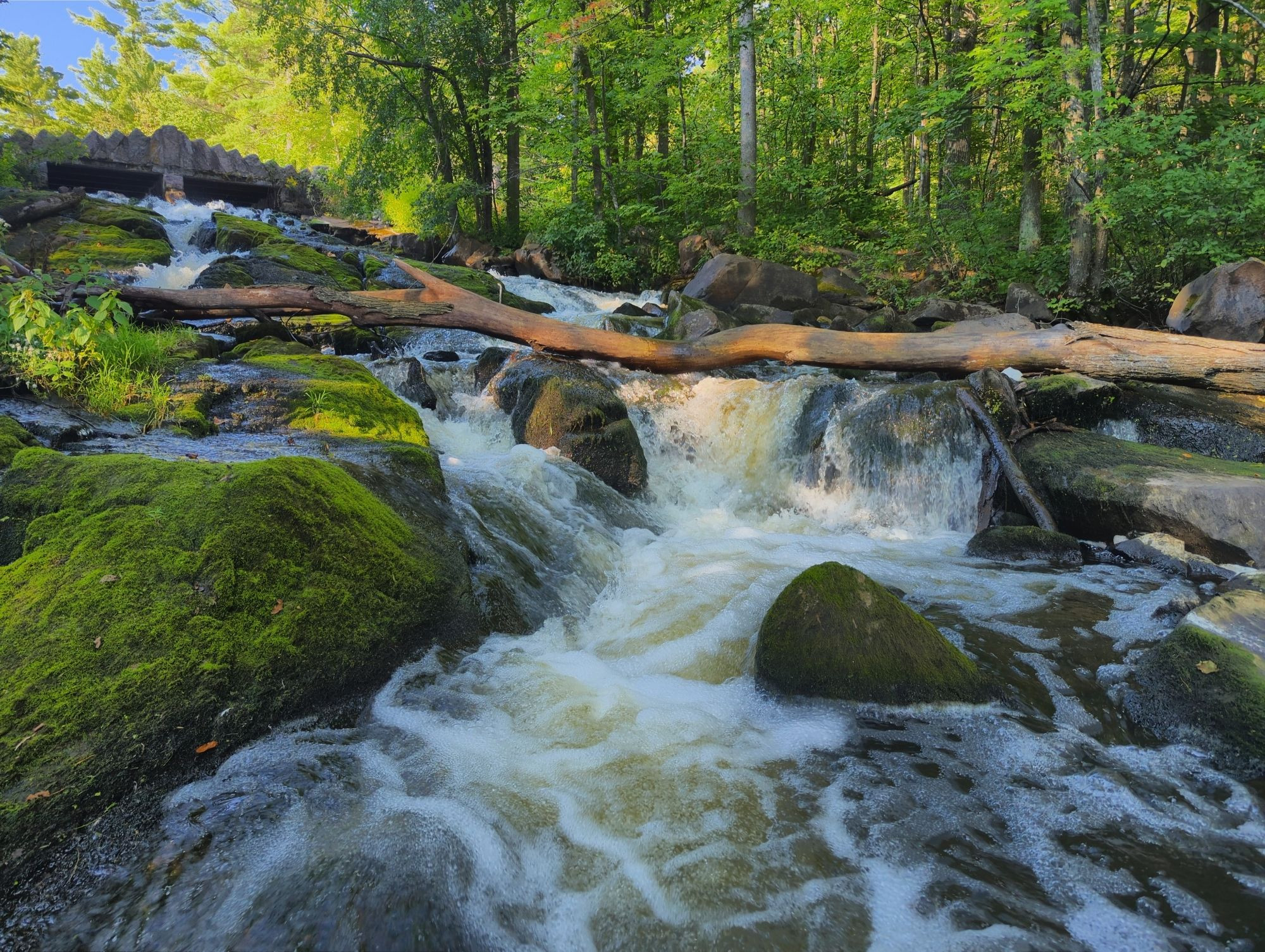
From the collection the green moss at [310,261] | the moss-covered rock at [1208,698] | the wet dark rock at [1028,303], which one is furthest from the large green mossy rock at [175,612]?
the wet dark rock at [1028,303]

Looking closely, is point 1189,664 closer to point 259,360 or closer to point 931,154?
point 259,360

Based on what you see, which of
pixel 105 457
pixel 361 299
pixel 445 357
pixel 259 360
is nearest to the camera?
pixel 105 457

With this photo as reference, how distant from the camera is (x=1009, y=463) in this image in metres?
6.65

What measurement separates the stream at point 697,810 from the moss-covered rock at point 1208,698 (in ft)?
0.39

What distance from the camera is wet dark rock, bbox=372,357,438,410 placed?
8352 mm

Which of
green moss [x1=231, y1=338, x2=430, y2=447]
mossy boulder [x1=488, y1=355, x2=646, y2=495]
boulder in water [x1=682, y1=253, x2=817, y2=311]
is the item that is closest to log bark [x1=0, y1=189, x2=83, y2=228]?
green moss [x1=231, y1=338, x2=430, y2=447]

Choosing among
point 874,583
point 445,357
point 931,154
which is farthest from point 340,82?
point 874,583

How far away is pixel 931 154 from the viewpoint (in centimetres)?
1925

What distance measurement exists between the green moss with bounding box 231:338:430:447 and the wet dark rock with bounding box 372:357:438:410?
107 centimetres

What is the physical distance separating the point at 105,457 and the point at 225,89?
53913 millimetres

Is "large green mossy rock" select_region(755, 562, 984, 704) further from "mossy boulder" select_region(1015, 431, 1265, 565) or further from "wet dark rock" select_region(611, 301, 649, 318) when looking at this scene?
"wet dark rock" select_region(611, 301, 649, 318)

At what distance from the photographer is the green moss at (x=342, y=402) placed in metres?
5.80

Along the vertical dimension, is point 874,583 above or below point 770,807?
above

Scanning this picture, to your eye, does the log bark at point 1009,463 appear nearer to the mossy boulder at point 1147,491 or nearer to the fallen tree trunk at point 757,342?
the mossy boulder at point 1147,491
